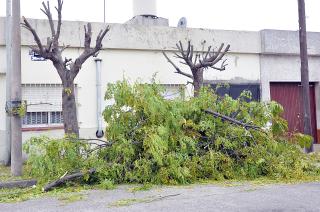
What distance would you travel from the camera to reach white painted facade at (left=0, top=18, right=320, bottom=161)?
1324 centimetres

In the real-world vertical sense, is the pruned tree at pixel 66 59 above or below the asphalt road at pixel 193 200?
above

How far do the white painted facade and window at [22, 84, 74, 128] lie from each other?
221 millimetres

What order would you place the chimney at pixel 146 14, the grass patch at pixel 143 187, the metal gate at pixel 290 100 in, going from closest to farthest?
the grass patch at pixel 143 187 < the chimney at pixel 146 14 < the metal gate at pixel 290 100

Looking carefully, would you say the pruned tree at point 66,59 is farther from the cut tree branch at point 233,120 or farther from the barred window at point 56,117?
the cut tree branch at point 233,120

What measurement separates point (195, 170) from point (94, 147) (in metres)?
2.37

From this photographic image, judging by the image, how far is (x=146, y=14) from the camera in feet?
53.9

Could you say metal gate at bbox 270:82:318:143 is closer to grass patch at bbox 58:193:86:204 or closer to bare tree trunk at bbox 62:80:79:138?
bare tree trunk at bbox 62:80:79:138

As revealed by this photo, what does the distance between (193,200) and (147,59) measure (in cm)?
821

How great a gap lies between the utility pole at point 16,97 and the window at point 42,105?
3.00 m

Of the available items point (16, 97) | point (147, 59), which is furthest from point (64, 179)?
point (147, 59)

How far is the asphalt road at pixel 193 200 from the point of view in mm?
6703

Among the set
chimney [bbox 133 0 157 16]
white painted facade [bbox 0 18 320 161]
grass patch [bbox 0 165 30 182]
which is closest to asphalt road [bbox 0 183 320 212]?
grass patch [bbox 0 165 30 182]

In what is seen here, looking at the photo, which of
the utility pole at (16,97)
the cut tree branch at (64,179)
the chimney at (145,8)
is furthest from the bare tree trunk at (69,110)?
the chimney at (145,8)

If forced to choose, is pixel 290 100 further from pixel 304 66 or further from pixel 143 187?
pixel 143 187
